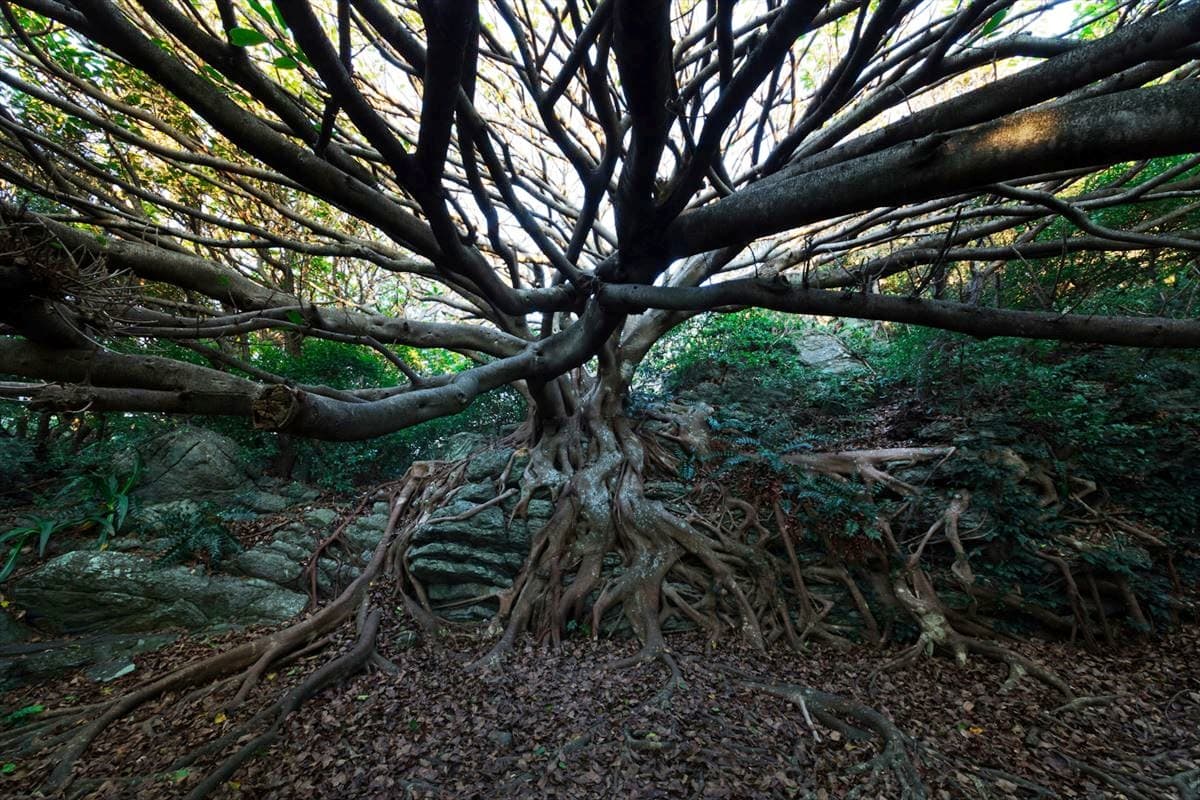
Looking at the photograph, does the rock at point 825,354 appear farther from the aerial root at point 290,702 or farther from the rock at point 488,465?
the aerial root at point 290,702

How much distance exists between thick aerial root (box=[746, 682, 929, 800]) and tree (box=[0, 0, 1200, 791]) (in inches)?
28.6

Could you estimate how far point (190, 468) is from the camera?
552 centimetres

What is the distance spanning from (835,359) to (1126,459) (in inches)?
158

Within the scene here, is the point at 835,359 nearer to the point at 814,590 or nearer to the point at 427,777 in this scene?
the point at 814,590

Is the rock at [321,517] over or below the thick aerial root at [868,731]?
over

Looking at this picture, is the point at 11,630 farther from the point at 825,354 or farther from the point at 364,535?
the point at 825,354

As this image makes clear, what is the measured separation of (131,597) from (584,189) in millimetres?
5178

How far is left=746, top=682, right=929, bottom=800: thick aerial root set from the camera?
95.9 inches

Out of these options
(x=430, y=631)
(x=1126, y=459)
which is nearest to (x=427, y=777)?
(x=430, y=631)

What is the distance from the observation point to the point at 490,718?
3.10m

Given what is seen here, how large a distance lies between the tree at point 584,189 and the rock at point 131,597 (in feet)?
5.27

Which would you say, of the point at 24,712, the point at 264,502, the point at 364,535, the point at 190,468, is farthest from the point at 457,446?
the point at 24,712

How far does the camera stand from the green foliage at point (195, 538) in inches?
172

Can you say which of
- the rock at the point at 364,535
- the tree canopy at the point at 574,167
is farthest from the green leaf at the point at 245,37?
the rock at the point at 364,535
